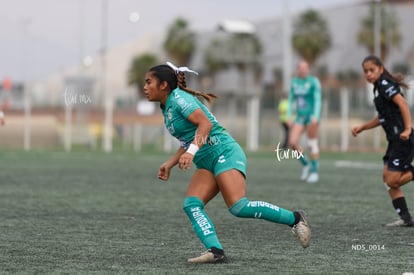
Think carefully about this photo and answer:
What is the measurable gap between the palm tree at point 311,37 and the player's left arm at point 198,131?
84.2 m

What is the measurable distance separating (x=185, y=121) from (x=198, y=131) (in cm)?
31

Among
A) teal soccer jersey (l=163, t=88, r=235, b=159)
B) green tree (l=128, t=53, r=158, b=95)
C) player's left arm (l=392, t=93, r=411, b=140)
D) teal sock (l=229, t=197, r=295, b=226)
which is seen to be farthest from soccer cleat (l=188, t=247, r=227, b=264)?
green tree (l=128, t=53, r=158, b=95)

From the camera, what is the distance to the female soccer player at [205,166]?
776 centimetres

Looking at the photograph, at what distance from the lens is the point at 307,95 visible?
17.9 m

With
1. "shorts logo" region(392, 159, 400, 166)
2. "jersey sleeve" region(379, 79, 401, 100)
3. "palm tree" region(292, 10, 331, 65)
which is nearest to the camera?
"jersey sleeve" region(379, 79, 401, 100)

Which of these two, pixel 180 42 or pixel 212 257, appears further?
pixel 180 42

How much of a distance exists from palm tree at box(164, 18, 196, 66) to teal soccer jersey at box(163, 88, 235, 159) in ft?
322

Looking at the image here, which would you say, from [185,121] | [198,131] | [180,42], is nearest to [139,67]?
[180,42]

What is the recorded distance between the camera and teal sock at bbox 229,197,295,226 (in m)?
7.78

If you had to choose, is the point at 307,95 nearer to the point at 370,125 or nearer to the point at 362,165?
the point at 370,125

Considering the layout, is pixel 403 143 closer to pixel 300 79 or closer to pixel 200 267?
pixel 200 267

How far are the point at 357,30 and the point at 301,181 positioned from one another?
71.0 metres

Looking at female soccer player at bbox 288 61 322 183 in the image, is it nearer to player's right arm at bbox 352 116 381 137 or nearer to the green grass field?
the green grass field

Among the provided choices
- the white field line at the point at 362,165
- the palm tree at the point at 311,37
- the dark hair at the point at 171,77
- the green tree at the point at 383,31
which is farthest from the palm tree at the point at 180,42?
the dark hair at the point at 171,77
